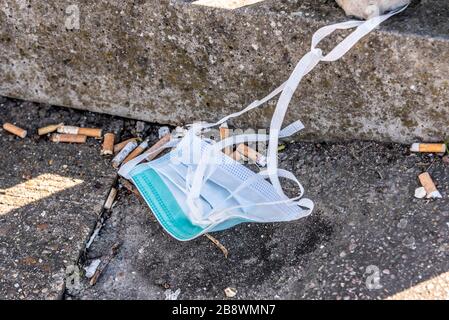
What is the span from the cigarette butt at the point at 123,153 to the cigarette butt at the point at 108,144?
0.05 metres

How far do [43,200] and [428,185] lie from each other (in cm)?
157

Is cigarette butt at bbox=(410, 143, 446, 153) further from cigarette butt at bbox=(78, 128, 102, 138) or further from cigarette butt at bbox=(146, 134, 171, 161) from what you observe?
cigarette butt at bbox=(78, 128, 102, 138)

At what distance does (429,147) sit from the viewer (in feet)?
9.85

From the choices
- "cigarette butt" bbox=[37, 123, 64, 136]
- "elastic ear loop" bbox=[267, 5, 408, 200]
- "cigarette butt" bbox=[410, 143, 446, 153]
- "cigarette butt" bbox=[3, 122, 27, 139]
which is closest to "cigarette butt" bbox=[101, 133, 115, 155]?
"cigarette butt" bbox=[37, 123, 64, 136]

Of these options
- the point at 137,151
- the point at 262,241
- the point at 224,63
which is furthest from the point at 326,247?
the point at 137,151

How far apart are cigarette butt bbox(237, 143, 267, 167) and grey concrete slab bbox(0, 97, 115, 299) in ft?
1.89

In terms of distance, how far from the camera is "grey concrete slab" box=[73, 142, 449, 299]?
2689mm

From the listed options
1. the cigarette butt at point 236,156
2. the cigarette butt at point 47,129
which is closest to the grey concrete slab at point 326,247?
the cigarette butt at point 236,156

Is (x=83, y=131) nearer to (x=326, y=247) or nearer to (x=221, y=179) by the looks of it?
(x=221, y=179)

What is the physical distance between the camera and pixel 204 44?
10.1ft

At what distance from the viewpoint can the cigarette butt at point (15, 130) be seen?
3.49m

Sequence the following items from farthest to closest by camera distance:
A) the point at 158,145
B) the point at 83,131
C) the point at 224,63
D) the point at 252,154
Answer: the point at 83,131
the point at 158,145
the point at 252,154
the point at 224,63

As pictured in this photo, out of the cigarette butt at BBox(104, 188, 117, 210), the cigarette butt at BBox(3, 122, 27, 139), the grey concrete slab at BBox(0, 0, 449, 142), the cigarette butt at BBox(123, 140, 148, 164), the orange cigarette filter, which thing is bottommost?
the cigarette butt at BBox(104, 188, 117, 210)
